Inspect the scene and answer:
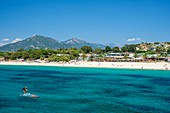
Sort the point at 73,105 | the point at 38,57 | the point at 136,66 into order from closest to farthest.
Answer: the point at 73,105 < the point at 136,66 < the point at 38,57

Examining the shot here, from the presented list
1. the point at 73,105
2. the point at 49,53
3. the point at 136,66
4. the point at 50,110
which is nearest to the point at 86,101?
the point at 73,105

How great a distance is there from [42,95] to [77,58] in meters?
116

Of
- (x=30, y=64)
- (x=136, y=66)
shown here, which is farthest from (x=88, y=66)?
(x=30, y=64)

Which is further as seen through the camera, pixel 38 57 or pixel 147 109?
pixel 38 57

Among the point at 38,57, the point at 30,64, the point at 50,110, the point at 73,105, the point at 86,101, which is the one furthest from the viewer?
the point at 38,57

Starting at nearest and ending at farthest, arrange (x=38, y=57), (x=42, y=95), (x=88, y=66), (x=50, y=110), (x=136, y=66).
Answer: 1. (x=50, y=110)
2. (x=42, y=95)
3. (x=136, y=66)
4. (x=88, y=66)
5. (x=38, y=57)

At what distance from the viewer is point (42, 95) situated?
40.2 metres

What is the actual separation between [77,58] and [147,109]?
124 metres

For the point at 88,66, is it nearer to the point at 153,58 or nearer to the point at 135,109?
the point at 153,58

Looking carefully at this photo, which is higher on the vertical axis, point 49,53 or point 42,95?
point 49,53

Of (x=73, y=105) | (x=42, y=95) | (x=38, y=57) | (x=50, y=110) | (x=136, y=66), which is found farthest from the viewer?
(x=38, y=57)

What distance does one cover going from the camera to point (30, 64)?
13550 centimetres

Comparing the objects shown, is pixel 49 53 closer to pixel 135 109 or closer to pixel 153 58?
pixel 153 58

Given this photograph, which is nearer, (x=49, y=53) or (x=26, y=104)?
(x=26, y=104)
